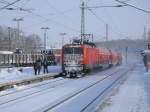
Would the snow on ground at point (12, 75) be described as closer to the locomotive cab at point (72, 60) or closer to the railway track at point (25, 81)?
the railway track at point (25, 81)

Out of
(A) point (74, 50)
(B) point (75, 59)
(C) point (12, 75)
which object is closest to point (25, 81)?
(C) point (12, 75)

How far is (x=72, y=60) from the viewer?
4109 cm

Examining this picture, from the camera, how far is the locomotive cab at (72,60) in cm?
4059

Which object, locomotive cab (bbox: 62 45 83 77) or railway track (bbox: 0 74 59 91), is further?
locomotive cab (bbox: 62 45 83 77)

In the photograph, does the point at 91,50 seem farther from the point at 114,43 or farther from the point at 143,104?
the point at 114,43

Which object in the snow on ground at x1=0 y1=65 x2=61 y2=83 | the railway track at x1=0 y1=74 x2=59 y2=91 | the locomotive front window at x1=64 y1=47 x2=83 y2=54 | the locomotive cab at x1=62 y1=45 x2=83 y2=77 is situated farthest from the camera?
the locomotive front window at x1=64 y1=47 x2=83 y2=54

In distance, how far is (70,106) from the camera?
17.2 m

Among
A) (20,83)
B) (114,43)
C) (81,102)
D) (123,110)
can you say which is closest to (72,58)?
(20,83)

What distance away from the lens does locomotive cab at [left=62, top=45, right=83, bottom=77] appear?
40.6m

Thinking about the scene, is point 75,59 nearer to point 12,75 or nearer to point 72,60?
point 72,60

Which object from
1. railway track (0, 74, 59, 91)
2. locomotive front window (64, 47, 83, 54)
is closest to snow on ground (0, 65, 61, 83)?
railway track (0, 74, 59, 91)

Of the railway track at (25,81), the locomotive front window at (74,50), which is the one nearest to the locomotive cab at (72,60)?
the locomotive front window at (74,50)

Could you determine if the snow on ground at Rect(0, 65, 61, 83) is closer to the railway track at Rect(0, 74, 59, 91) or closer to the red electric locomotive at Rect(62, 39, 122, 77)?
the railway track at Rect(0, 74, 59, 91)

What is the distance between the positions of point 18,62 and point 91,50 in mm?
26639
